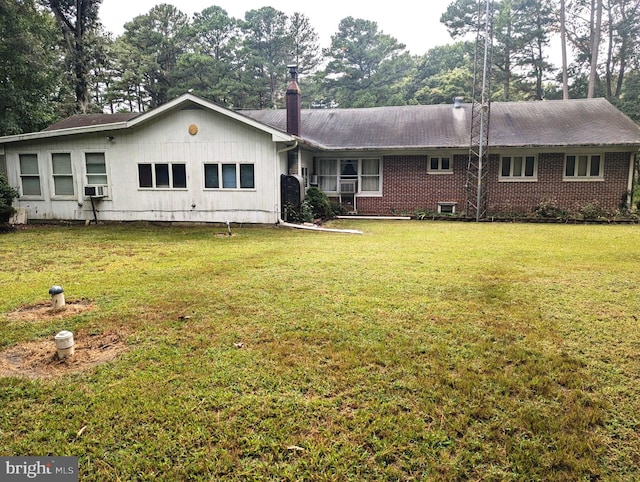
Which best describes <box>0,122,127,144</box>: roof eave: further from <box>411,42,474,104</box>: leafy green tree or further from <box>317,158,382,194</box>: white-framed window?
<box>411,42,474,104</box>: leafy green tree

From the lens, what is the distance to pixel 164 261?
695 centimetres

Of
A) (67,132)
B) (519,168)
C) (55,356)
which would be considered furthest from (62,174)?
(519,168)

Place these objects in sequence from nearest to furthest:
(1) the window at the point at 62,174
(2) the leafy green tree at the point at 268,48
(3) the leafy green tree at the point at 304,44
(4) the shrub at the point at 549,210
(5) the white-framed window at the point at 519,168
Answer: (1) the window at the point at 62,174
(4) the shrub at the point at 549,210
(5) the white-framed window at the point at 519,168
(2) the leafy green tree at the point at 268,48
(3) the leafy green tree at the point at 304,44

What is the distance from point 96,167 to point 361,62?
28935mm

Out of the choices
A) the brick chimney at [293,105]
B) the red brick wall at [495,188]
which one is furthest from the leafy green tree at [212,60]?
the red brick wall at [495,188]

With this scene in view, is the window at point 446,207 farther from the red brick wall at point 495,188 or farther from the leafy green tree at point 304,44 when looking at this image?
the leafy green tree at point 304,44

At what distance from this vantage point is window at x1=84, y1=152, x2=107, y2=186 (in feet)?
40.3

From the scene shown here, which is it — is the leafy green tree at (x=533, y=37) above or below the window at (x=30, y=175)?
above

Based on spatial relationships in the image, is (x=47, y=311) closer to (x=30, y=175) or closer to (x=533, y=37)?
(x=30, y=175)

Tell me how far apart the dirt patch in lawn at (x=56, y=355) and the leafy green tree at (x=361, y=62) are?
3282cm

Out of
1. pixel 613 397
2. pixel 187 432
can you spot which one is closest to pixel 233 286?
pixel 187 432

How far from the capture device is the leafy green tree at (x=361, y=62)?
114 ft

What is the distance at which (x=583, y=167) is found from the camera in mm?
14656

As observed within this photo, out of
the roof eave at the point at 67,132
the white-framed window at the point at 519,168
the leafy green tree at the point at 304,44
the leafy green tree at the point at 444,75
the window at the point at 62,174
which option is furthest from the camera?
the leafy green tree at the point at 304,44
